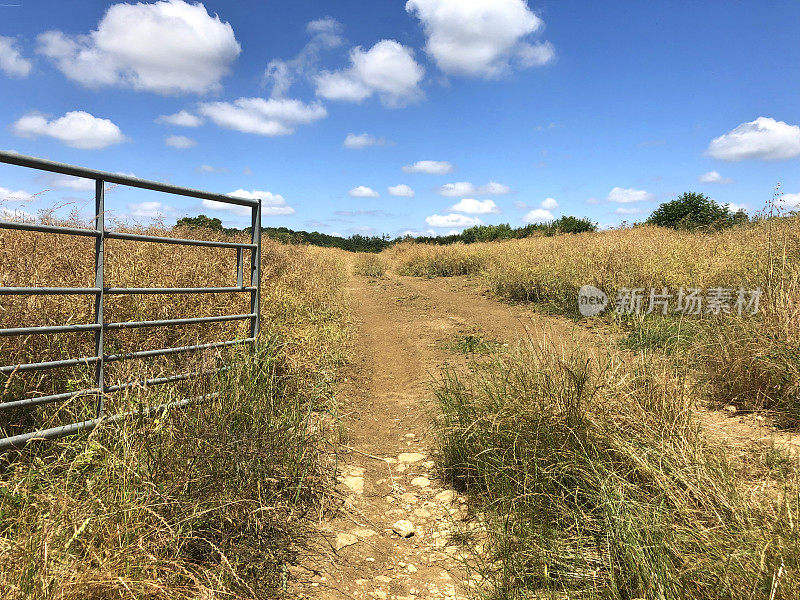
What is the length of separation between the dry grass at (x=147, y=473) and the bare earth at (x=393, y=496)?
23 centimetres

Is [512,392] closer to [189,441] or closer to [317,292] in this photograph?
[189,441]

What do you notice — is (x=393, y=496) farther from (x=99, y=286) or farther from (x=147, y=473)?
(x=99, y=286)

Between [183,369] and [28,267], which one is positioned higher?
[28,267]

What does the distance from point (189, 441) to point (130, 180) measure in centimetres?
198

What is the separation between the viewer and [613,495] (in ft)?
7.38

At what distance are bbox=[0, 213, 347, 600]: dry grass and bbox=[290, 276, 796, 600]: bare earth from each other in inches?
9.1

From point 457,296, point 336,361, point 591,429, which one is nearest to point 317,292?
point 336,361

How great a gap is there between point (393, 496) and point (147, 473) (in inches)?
64.4

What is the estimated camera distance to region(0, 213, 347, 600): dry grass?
1.87m

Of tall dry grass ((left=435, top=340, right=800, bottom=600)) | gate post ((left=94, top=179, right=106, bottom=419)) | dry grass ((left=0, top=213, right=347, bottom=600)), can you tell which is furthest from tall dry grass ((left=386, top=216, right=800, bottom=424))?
gate post ((left=94, top=179, right=106, bottom=419))

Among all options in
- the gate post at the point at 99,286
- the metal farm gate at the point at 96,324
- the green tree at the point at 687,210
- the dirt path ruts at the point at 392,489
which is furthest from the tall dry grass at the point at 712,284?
the green tree at the point at 687,210

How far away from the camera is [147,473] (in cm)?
226

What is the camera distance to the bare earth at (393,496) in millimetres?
2443

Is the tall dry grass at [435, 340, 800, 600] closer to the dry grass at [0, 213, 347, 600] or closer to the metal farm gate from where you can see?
the dry grass at [0, 213, 347, 600]
